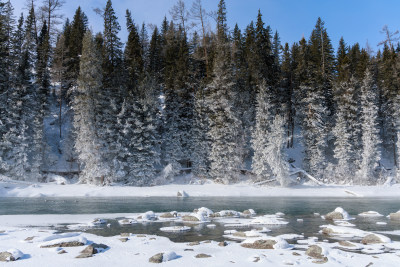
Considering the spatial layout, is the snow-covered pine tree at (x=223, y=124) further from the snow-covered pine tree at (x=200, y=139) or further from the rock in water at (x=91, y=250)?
the rock in water at (x=91, y=250)

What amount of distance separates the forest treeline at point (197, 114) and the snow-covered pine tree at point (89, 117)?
0.12 m

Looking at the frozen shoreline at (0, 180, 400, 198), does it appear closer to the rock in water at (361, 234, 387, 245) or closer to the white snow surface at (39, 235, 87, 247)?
the white snow surface at (39, 235, 87, 247)

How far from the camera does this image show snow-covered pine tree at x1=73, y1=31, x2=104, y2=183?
119 ft

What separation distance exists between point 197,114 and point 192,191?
1229 centimetres

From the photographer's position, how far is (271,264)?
29.3ft

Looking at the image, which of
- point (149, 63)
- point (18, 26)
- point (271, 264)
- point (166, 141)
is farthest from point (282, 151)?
point (18, 26)

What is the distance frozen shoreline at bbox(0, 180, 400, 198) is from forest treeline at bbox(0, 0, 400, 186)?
7.06ft

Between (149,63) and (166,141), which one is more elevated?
(149,63)

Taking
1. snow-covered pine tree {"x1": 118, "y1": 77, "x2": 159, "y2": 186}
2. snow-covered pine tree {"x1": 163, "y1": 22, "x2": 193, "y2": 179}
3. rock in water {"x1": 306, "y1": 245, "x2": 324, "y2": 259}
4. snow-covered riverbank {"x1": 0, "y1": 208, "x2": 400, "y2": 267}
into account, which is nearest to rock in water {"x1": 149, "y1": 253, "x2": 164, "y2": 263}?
snow-covered riverbank {"x1": 0, "y1": 208, "x2": 400, "y2": 267}

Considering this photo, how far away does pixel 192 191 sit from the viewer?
34.5m

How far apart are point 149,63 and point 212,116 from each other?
85.8 feet

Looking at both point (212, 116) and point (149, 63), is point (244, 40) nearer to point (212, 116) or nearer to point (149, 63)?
point (149, 63)

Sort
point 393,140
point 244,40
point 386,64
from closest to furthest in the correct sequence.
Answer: point 393,140 → point 386,64 → point 244,40

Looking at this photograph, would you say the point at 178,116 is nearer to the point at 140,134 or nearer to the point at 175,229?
the point at 140,134
